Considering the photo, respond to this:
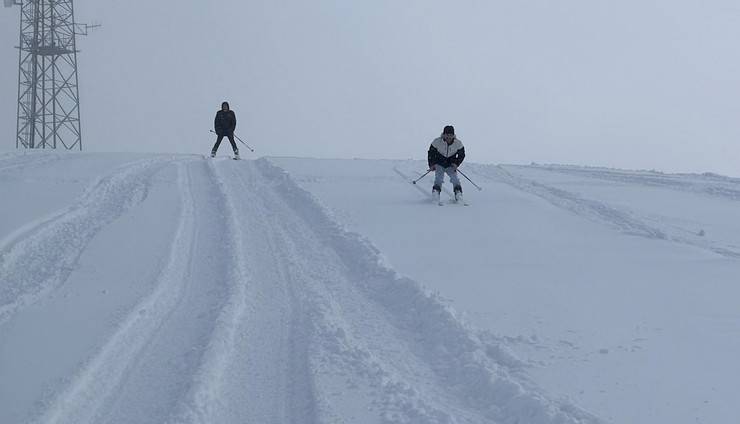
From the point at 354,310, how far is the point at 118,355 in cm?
227

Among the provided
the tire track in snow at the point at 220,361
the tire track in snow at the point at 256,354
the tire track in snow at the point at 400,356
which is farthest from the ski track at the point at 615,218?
the tire track in snow at the point at 220,361

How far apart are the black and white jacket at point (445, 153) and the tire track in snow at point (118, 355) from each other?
6.50 m

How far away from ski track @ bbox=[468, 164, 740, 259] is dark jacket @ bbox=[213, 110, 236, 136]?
805 cm

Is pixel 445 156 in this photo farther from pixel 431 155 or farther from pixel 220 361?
pixel 220 361

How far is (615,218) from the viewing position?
1349cm

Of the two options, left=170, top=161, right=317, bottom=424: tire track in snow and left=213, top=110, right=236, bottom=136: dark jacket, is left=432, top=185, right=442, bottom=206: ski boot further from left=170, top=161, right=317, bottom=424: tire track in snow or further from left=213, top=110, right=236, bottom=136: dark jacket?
left=213, top=110, right=236, bottom=136: dark jacket

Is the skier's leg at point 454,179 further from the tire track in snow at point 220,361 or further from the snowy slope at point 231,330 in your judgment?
the tire track in snow at point 220,361

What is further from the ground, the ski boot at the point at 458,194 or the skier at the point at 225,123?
the skier at the point at 225,123

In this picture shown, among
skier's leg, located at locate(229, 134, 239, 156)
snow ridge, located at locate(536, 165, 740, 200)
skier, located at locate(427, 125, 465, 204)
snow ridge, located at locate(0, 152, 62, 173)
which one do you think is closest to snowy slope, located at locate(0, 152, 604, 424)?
skier, located at locate(427, 125, 465, 204)

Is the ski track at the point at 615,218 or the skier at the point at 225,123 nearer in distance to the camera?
the ski track at the point at 615,218

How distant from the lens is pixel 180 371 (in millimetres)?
5824

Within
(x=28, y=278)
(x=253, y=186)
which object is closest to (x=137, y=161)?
(x=253, y=186)

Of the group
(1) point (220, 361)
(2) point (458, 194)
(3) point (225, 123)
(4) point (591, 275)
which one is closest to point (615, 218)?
(2) point (458, 194)

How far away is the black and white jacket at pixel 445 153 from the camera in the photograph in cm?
1481
